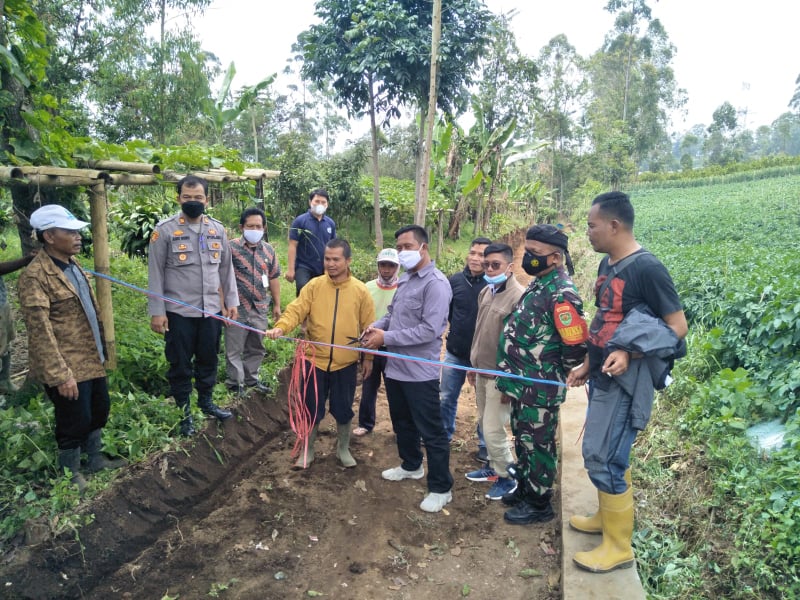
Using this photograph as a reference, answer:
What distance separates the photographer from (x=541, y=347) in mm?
3443

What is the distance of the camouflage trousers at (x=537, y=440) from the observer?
349 centimetres

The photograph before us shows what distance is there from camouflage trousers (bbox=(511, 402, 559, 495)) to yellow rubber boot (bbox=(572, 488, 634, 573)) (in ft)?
1.79

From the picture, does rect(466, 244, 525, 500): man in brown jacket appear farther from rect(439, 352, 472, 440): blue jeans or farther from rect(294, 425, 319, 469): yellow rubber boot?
rect(294, 425, 319, 469): yellow rubber boot

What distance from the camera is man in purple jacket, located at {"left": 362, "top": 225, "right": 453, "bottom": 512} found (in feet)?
12.4

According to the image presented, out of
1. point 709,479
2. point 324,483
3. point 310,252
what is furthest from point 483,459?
point 310,252

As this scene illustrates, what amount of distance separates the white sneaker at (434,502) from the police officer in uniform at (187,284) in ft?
6.32

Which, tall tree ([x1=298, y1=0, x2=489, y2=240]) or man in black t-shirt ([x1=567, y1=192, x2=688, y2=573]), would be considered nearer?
man in black t-shirt ([x1=567, y1=192, x2=688, y2=573])

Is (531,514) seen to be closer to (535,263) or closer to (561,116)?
(535,263)

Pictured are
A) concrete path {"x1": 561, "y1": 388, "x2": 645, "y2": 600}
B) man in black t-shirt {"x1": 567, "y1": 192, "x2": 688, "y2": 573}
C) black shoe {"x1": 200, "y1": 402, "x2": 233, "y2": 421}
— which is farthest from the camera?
black shoe {"x1": 200, "y1": 402, "x2": 233, "y2": 421}

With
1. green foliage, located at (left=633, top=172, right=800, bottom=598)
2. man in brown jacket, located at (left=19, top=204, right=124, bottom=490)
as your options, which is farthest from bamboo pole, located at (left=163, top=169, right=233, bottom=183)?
green foliage, located at (left=633, top=172, right=800, bottom=598)

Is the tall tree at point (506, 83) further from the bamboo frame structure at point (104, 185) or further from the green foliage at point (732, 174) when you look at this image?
the green foliage at point (732, 174)

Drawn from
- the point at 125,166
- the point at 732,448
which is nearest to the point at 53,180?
the point at 125,166

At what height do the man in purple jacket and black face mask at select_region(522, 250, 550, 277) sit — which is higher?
black face mask at select_region(522, 250, 550, 277)

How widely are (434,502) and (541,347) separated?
57.5 inches
